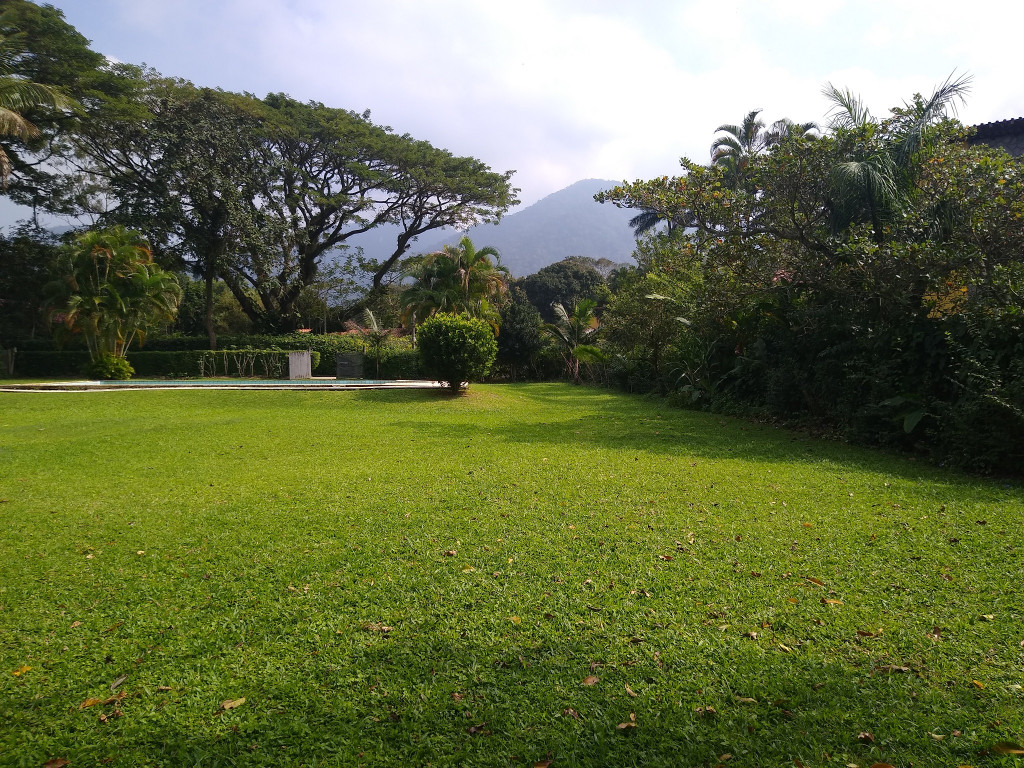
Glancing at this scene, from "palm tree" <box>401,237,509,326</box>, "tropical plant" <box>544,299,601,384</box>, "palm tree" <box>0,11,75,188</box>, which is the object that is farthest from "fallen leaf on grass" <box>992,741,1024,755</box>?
"tropical plant" <box>544,299,601,384</box>

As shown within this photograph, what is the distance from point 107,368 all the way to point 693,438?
21.4 meters

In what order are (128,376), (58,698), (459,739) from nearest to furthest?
(459,739) < (58,698) < (128,376)

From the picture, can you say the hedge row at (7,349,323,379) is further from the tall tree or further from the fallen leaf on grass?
the fallen leaf on grass

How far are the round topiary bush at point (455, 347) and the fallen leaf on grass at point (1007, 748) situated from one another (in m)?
13.9

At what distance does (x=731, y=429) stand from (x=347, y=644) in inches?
383

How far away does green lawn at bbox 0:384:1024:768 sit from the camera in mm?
2270

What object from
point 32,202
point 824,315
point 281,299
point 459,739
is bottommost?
point 459,739

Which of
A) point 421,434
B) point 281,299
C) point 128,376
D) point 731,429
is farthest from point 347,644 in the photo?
point 281,299

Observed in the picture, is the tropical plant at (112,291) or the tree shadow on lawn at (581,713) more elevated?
the tropical plant at (112,291)

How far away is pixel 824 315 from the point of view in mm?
10359

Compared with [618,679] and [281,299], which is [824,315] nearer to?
[618,679]

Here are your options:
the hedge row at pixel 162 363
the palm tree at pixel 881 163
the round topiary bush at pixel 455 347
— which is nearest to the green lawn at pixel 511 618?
the palm tree at pixel 881 163

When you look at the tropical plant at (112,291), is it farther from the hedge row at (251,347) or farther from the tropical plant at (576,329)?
the tropical plant at (576,329)

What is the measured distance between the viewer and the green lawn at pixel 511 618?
227 centimetres
